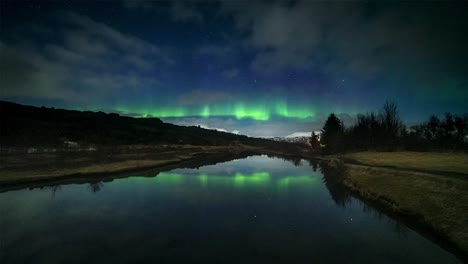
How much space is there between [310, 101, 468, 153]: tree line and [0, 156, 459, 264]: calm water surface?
6569 centimetres

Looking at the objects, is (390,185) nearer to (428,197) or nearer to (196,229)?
(428,197)

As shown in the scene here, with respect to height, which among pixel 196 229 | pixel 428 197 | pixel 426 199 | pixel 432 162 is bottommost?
pixel 196 229

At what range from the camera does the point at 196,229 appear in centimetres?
2042

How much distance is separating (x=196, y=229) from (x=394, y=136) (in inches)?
3837

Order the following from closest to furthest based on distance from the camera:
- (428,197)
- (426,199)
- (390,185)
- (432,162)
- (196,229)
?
(196,229) → (426,199) → (428,197) → (390,185) → (432,162)

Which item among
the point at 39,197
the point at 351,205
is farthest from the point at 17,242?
the point at 351,205

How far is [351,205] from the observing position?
92.8ft

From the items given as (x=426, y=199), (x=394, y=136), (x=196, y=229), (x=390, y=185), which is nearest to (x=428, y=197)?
(x=426, y=199)

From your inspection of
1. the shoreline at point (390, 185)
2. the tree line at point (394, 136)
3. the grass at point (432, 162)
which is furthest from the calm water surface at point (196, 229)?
the tree line at point (394, 136)

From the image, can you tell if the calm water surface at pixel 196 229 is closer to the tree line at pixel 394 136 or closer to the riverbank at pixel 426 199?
the riverbank at pixel 426 199

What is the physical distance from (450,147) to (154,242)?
301 ft

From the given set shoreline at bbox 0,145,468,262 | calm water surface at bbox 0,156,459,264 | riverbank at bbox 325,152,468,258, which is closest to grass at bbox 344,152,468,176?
shoreline at bbox 0,145,468,262

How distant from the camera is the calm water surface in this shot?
51.3 ft

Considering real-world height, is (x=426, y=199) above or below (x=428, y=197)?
below
